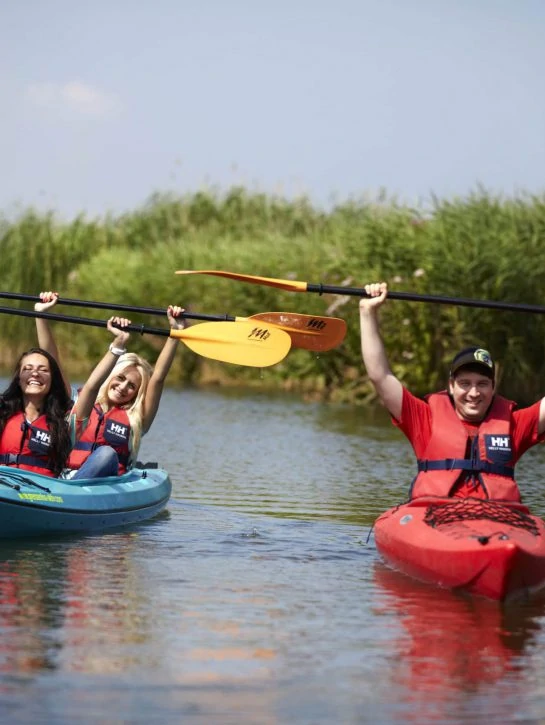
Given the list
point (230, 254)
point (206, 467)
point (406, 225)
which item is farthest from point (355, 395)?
point (206, 467)

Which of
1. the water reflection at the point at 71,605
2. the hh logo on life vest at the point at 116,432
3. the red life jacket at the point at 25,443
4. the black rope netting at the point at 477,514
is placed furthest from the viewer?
the hh logo on life vest at the point at 116,432

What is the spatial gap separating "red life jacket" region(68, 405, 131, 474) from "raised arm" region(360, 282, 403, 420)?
2201 millimetres

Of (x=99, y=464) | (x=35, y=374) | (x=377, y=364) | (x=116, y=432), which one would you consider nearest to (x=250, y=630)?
(x=377, y=364)

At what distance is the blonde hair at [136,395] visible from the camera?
895 centimetres

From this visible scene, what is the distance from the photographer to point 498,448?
281 inches

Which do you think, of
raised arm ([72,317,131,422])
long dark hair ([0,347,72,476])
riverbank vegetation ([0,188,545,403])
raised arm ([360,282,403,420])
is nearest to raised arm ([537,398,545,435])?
raised arm ([360,282,403,420])

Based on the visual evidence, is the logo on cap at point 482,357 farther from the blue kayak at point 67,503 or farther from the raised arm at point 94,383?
the blue kayak at point 67,503

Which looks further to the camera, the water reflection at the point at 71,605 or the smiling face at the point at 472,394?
the smiling face at the point at 472,394

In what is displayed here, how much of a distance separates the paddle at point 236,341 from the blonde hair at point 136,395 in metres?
0.23

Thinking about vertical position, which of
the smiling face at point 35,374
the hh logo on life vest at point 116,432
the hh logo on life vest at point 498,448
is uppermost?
the smiling face at point 35,374

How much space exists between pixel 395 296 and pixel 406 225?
10.8m

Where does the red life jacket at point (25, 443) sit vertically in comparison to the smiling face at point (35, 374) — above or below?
below

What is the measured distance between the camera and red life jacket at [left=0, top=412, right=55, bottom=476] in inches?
321

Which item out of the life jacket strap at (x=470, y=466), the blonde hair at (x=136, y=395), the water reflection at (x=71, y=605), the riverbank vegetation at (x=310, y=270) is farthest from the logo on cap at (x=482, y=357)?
the riverbank vegetation at (x=310, y=270)
